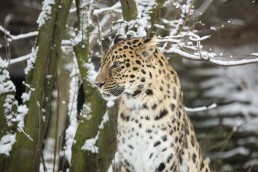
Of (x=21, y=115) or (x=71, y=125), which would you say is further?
(x=71, y=125)

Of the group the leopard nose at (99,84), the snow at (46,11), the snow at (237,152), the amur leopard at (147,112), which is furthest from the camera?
the snow at (237,152)

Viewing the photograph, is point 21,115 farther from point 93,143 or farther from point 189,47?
point 189,47

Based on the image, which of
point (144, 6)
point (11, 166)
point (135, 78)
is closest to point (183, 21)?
point (144, 6)

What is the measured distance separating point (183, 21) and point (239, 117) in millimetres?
5846

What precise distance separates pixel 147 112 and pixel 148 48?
599 millimetres

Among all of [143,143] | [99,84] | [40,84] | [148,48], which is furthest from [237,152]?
[99,84]

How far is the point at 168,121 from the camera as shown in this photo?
6316 millimetres

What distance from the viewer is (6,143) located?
6723 millimetres

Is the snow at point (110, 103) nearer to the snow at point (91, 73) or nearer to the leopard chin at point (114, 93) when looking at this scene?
the snow at point (91, 73)

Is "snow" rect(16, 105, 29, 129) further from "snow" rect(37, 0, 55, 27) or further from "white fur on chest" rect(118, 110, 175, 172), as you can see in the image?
"white fur on chest" rect(118, 110, 175, 172)

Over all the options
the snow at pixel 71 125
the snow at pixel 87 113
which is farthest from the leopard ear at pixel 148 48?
the snow at pixel 71 125

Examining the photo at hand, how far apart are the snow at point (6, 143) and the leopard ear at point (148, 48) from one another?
153 centimetres

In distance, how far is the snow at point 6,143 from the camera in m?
6.68

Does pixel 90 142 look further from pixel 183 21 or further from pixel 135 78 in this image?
pixel 183 21
